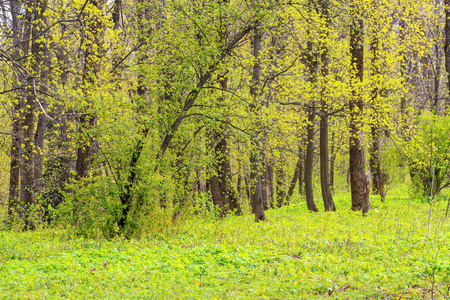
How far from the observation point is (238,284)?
5738mm

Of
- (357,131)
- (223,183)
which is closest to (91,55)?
(223,183)

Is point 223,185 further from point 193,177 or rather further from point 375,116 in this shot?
point 375,116

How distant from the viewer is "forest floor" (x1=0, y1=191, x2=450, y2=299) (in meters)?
5.26

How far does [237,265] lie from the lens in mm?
7145

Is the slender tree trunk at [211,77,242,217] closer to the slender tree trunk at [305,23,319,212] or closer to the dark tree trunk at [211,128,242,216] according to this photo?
the dark tree trunk at [211,128,242,216]

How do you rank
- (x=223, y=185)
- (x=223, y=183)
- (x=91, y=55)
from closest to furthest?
(x=91, y=55)
(x=223, y=183)
(x=223, y=185)

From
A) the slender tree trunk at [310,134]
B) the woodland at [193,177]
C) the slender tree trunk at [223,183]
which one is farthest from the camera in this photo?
the slender tree trunk at [310,134]

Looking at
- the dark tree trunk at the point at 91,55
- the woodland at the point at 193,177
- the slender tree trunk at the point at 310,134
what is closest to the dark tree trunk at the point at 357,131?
the woodland at the point at 193,177

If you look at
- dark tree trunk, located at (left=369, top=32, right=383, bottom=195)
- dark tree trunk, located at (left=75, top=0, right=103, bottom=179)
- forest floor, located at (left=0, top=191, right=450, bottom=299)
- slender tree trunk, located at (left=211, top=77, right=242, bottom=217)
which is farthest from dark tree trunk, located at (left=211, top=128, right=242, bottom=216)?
dark tree trunk, located at (left=369, top=32, right=383, bottom=195)

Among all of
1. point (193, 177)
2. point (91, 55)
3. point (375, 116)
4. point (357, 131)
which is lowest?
point (193, 177)

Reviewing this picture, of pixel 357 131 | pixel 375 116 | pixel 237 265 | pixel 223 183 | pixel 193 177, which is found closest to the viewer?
pixel 237 265

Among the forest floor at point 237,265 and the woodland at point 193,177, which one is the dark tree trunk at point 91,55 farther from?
the forest floor at point 237,265

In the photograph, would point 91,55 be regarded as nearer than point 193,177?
No

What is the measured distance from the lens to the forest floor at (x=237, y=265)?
17.3 feet
